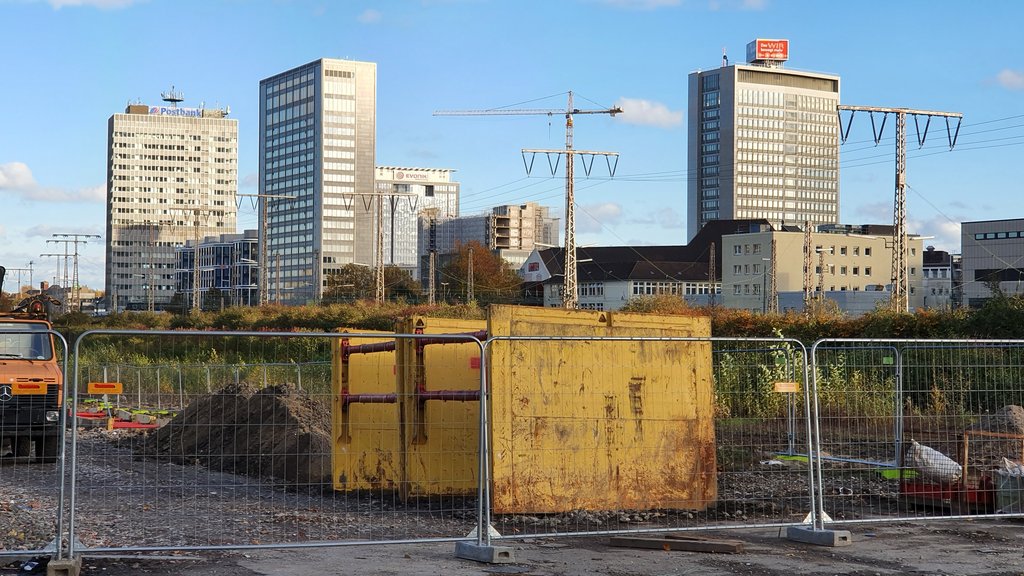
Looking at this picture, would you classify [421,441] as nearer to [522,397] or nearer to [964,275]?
[522,397]

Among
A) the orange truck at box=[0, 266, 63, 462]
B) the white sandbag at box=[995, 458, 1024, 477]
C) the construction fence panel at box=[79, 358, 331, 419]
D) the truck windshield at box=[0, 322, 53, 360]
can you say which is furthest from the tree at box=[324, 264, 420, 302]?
the white sandbag at box=[995, 458, 1024, 477]

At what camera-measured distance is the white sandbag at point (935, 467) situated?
1104cm

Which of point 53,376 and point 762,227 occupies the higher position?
point 762,227

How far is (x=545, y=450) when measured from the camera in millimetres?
10039

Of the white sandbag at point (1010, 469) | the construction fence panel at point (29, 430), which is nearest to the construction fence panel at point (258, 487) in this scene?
the construction fence panel at point (29, 430)

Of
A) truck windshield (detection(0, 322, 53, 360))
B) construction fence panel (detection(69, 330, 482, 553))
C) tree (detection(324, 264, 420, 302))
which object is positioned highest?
tree (detection(324, 264, 420, 302))

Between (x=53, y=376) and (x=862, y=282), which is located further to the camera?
(x=862, y=282)

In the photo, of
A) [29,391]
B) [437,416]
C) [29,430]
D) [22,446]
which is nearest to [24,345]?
[29,391]

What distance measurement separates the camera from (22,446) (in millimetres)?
14695

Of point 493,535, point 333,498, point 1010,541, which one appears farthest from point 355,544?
point 1010,541

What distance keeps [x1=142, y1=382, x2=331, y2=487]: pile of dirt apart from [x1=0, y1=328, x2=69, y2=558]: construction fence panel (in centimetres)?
155

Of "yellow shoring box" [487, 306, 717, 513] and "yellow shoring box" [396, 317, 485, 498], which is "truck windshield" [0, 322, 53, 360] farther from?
"yellow shoring box" [487, 306, 717, 513]

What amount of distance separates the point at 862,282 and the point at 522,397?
14240cm

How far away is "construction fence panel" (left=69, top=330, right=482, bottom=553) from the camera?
9.24m
